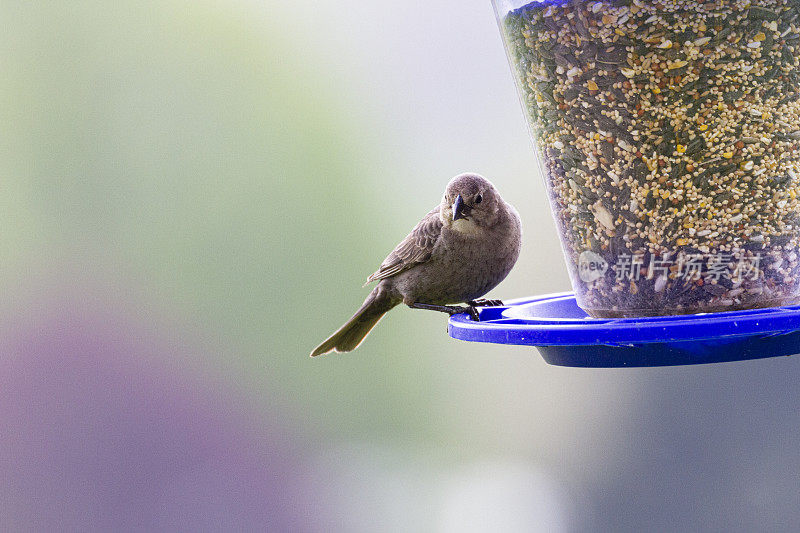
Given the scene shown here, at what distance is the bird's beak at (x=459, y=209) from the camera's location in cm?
459

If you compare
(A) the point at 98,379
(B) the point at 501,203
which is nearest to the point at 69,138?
(A) the point at 98,379

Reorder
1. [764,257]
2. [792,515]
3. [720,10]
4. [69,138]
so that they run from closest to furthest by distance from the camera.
→ [720,10], [764,257], [792,515], [69,138]

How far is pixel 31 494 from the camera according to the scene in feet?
31.4

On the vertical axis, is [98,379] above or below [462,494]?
above

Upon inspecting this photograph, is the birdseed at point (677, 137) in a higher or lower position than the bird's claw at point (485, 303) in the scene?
higher

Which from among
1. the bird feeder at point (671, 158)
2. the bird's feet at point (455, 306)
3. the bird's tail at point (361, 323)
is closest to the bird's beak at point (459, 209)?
the bird's feet at point (455, 306)

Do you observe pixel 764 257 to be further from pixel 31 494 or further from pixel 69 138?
pixel 31 494

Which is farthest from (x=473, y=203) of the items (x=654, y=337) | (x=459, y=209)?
(x=654, y=337)

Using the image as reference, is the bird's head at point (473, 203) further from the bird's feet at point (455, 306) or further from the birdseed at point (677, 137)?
the birdseed at point (677, 137)

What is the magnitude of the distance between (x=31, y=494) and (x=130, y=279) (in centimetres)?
224

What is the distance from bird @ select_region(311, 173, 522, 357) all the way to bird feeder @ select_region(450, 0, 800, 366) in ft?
4.63

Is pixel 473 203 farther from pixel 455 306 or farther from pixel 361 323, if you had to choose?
pixel 361 323

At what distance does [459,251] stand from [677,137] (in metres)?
1.88

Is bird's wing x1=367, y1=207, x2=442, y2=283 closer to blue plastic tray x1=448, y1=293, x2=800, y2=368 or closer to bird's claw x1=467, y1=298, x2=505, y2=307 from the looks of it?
bird's claw x1=467, y1=298, x2=505, y2=307
